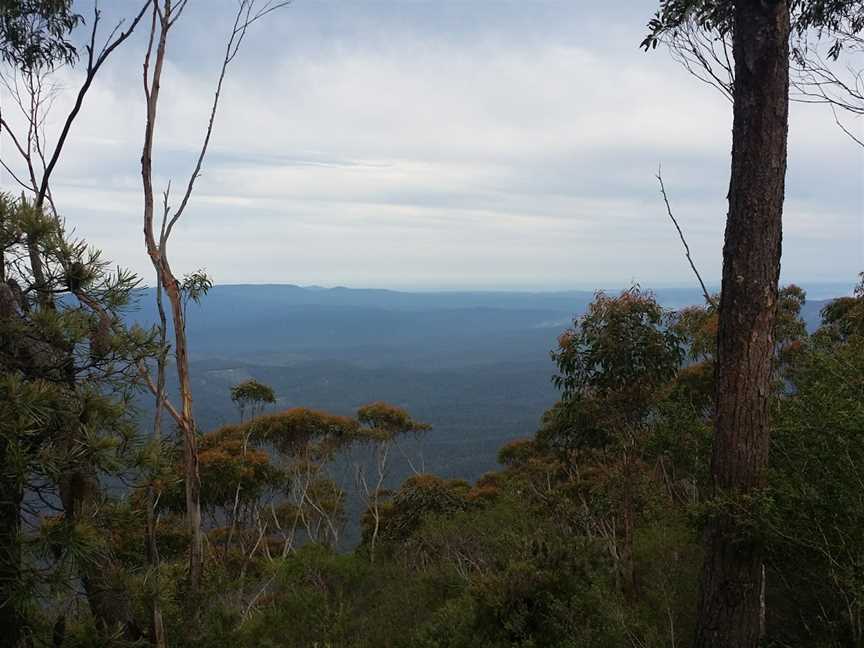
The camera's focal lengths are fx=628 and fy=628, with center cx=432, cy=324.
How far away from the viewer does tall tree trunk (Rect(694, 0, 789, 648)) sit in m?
3.81

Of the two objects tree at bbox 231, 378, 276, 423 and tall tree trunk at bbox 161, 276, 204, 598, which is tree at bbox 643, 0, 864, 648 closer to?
tall tree trunk at bbox 161, 276, 204, 598

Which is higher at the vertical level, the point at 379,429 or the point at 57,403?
the point at 57,403

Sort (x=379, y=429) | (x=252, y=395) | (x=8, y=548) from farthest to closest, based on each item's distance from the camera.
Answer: (x=379, y=429)
(x=252, y=395)
(x=8, y=548)

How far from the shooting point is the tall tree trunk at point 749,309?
12.5 feet

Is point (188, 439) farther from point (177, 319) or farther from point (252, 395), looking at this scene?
point (252, 395)

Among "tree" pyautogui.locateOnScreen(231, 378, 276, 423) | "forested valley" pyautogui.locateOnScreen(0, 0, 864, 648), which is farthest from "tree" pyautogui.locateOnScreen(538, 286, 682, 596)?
"tree" pyautogui.locateOnScreen(231, 378, 276, 423)

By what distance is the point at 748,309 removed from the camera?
3871 mm

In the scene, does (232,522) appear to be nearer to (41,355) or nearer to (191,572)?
(191,572)

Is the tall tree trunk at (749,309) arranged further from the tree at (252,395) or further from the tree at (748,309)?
the tree at (252,395)

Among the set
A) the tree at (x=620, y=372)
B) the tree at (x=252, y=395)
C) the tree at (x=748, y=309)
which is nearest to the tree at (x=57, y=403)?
the tree at (x=748, y=309)

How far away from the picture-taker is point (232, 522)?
13492mm

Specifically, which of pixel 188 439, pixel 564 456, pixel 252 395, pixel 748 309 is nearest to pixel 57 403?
pixel 188 439

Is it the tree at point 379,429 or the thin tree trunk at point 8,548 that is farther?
the tree at point 379,429

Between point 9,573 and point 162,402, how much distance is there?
5.45 ft
